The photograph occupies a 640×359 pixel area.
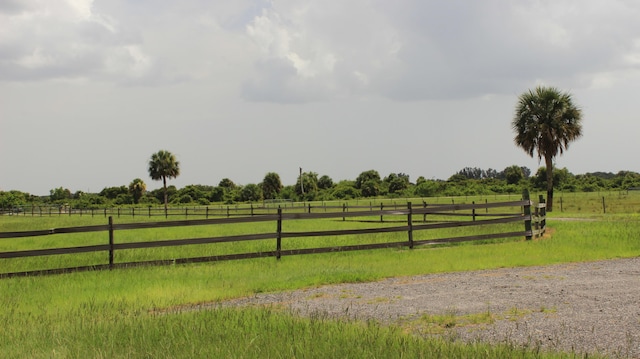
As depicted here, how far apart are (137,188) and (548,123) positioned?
97697 millimetres

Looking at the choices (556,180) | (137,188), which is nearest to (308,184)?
(137,188)

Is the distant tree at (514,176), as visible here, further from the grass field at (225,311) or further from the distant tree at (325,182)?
the grass field at (225,311)

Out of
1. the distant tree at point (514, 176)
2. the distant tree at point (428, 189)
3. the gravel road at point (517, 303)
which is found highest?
the distant tree at point (514, 176)

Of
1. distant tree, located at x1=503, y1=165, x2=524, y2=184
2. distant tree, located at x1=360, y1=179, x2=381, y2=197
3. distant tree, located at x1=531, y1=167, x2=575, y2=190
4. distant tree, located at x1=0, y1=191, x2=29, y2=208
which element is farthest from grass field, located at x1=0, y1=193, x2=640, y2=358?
distant tree, located at x1=0, y1=191, x2=29, y2=208

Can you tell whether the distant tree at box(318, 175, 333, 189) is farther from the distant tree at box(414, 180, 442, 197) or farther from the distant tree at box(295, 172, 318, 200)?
the distant tree at box(414, 180, 442, 197)

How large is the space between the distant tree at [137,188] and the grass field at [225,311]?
10987 cm

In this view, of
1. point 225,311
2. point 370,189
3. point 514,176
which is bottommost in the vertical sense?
point 225,311

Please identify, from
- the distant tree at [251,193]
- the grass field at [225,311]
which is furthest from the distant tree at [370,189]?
the grass field at [225,311]

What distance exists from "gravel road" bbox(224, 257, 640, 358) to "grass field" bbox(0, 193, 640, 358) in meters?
0.79

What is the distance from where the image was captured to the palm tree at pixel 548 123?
38.9 metres

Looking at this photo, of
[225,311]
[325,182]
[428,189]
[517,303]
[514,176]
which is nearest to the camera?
[225,311]

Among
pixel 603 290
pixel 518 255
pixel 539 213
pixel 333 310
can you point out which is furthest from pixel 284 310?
pixel 539 213

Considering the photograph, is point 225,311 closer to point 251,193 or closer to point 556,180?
point 556,180

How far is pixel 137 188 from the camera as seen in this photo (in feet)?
390
